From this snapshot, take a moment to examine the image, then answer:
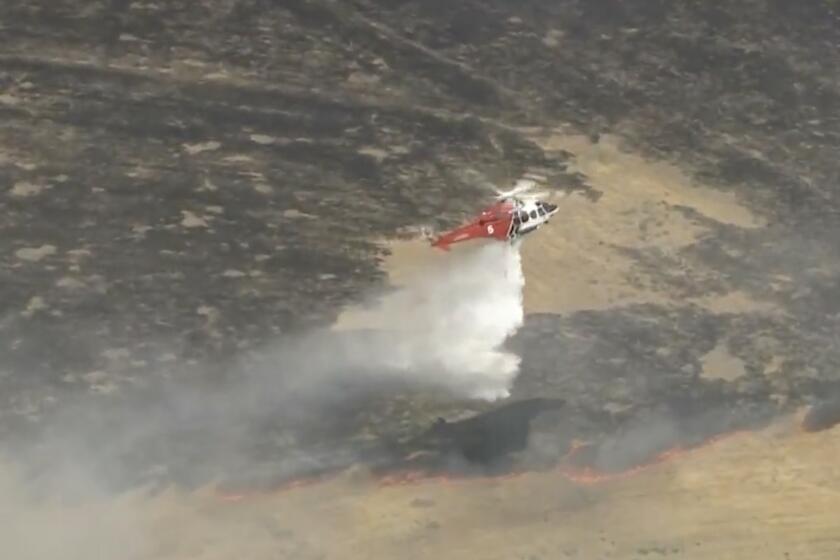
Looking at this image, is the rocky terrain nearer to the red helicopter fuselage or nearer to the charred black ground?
the charred black ground

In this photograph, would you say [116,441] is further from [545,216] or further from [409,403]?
[545,216]

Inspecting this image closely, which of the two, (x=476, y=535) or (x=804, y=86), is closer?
(x=476, y=535)

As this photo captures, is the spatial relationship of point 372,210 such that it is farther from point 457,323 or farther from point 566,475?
point 566,475

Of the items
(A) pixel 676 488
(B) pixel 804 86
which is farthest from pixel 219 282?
(B) pixel 804 86

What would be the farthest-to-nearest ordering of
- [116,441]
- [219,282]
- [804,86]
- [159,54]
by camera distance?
[804,86]
[159,54]
[219,282]
[116,441]

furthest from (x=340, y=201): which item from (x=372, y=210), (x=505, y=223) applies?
(x=505, y=223)

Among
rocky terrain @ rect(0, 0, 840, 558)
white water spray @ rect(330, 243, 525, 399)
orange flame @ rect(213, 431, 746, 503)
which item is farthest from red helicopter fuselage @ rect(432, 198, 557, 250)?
orange flame @ rect(213, 431, 746, 503)

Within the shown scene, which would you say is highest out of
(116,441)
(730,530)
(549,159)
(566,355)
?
(549,159)

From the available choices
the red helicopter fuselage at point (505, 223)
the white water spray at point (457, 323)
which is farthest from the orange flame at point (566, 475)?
the red helicopter fuselage at point (505, 223)
